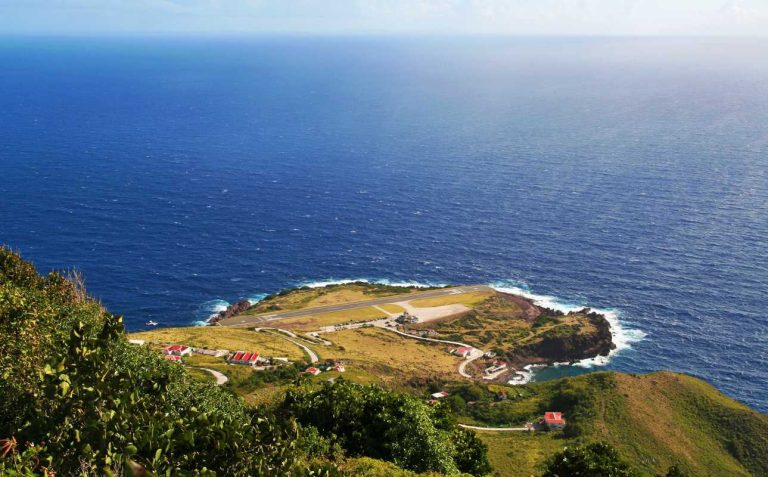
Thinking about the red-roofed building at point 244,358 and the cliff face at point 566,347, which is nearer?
the red-roofed building at point 244,358

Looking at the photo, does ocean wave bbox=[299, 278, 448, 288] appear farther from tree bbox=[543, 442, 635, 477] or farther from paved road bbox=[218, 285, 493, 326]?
tree bbox=[543, 442, 635, 477]

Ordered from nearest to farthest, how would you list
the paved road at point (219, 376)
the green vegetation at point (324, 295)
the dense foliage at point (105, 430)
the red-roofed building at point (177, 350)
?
the dense foliage at point (105, 430) → the paved road at point (219, 376) → the red-roofed building at point (177, 350) → the green vegetation at point (324, 295)

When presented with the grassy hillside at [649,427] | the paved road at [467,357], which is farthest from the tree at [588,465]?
the paved road at [467,357]

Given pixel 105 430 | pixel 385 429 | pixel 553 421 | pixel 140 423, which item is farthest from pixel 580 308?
pixel 105 430

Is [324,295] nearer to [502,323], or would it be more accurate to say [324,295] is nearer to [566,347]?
[502,323]

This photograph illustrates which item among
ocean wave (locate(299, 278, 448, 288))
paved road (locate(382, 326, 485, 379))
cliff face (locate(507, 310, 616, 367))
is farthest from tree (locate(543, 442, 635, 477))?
ocean wave (locate(299, 278, 448, 288))

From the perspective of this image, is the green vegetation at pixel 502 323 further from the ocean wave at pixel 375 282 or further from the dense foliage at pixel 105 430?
the dense foliage at pixel 105 430
